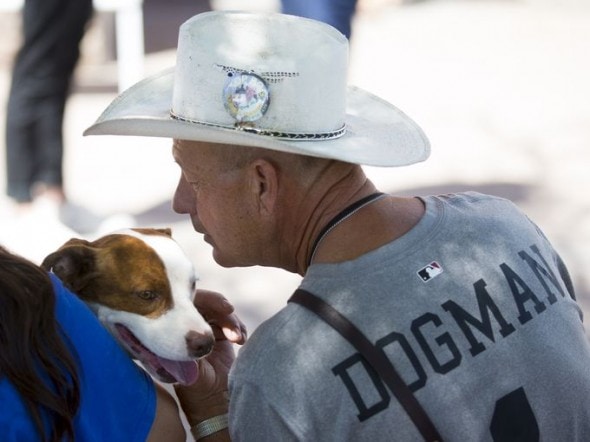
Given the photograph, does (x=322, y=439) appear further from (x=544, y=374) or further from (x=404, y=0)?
(x=404, y=0)

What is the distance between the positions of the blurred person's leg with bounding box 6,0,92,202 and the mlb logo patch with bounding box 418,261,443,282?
3586mm

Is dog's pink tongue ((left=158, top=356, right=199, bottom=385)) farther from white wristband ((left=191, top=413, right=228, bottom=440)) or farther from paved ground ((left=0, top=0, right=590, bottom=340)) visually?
paved ground ((left=0, top=0, right=590, bottom=340))

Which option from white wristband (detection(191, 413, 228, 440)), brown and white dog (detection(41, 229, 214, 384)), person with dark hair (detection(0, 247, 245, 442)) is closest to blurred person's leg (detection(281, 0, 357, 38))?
brown and white dog (detection(41, 229, 214, 384))

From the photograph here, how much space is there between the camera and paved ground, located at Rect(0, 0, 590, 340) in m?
5.77

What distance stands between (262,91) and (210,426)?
0.78m

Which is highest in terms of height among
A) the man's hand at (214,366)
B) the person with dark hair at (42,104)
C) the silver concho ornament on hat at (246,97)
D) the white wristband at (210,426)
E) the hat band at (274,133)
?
the silver concho ornament on hat at (246,97)

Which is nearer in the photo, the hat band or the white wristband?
the hat band

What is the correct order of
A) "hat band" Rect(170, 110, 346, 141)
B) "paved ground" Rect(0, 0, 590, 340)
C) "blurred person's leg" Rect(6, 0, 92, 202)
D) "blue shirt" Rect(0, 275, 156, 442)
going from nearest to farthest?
"blue shirt" Rect(0, 275, 156, 442) < "hat band" Rect(170, 110, 346, 141) < "blurred person's leg" Rect(6, 0, 92, 202) < "paved ground" Rect(0, 0, 590, 340)

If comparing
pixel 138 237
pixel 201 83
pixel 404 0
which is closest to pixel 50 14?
pixel 138 237

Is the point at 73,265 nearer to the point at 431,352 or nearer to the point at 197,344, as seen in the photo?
the point at 197,344

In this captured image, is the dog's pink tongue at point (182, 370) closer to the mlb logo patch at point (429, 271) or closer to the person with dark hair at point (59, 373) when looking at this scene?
the person with dark hair at point (59, 373)

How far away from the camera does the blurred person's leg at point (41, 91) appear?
5.41 metres

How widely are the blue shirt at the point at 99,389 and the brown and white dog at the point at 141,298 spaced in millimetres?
334

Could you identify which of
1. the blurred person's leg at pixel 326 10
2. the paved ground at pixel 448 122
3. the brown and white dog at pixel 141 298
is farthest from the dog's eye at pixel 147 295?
the blurred person's leg at pixel 326 10
